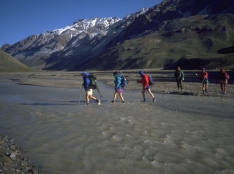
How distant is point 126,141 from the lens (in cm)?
699

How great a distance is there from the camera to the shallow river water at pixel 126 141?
536 cm

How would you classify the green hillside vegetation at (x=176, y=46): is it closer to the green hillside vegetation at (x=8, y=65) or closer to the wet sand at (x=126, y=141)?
the green hillside vegetation at (x=8, y=65)

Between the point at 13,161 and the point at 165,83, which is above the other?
the point at 165,83

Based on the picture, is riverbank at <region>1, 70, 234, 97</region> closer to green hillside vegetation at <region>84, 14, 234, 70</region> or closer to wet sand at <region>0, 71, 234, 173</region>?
wet sand at <region>0, 71, 234, 173</region>

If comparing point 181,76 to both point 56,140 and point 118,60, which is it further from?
point 118,60

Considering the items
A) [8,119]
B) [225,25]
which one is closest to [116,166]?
[8,119]

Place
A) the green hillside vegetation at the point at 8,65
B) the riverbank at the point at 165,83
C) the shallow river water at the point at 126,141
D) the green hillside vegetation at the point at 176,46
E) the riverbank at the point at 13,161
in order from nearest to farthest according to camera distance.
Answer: the riverbank at the point at 13,161 < the shallow river water at the point at 126,141 < the riverbank at the point at 165,83 < the green hillside vegetation at the point at 8,65 < the green hillside vegetation at the point at 176,46

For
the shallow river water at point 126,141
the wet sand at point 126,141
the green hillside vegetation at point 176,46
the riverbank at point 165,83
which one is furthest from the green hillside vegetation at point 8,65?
the shallow river water at point 126,141

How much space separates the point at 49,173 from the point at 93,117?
5.47 meters

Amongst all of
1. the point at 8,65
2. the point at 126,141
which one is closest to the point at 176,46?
the point at 8,65

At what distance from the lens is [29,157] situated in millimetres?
5820

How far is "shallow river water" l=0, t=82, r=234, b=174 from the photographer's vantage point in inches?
211

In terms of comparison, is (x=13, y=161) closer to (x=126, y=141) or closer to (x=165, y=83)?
(x=126, y=141)

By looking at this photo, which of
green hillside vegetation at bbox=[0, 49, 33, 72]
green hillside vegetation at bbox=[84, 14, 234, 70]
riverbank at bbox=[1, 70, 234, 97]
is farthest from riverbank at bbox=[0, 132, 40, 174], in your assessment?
green hillside vegetation at bbox=[0, 49, 33, 72]
